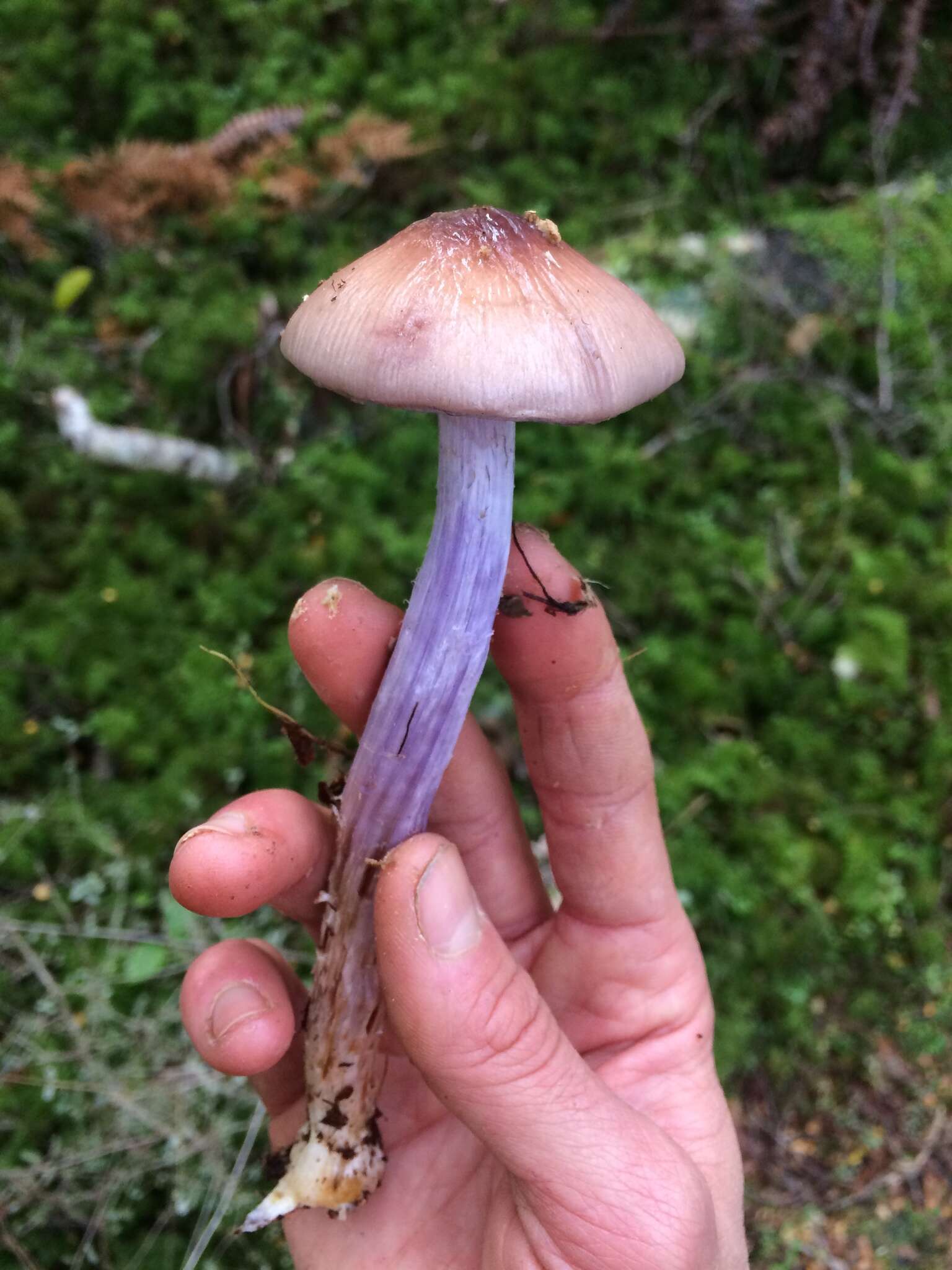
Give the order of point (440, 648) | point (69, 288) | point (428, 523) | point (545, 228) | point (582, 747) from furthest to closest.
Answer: point (69, 288), point (428, 523), point (582, 747), point (440, 648), point (545, 228)

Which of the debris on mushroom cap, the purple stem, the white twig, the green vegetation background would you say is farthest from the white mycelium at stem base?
the white twig

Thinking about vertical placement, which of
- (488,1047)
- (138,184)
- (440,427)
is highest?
(440,427)

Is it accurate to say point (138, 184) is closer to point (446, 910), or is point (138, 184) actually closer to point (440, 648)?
point (440, 648)

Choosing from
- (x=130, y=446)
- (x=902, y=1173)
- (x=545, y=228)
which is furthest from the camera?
(x=130, y=446)

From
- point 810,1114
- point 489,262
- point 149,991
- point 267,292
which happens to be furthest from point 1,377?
point 810,1114

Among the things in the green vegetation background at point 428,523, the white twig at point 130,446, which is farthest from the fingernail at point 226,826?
the white twig at point 130,446

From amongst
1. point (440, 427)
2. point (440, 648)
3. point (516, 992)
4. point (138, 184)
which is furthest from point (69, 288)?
point (516, 992)

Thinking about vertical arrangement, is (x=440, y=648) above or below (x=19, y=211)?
below
